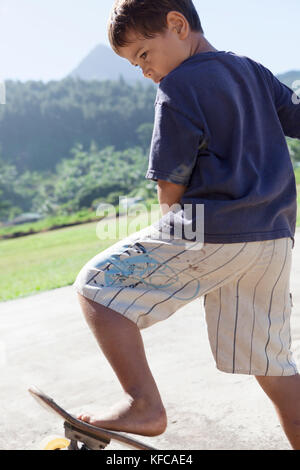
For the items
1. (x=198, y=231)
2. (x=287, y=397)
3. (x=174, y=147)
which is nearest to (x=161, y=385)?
(x=287, y=397)

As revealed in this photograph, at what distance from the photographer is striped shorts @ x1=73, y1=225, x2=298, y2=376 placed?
4.53ft

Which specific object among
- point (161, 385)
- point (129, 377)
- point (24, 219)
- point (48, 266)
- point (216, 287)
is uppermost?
point (216, 287)

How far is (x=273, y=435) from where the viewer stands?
1.85 metres

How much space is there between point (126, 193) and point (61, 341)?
41.2m

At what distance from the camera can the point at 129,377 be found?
4.42 feet

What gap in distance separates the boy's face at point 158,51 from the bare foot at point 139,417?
0.79 meters

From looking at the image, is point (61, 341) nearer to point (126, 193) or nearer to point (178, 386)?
point (178, 386)

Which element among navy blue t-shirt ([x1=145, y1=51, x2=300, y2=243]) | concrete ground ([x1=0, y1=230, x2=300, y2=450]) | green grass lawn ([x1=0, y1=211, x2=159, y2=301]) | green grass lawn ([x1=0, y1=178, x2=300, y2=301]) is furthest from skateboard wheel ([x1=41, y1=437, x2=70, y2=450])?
green grass lawn ([x1=0, y1=211, x2=159, y2=301])

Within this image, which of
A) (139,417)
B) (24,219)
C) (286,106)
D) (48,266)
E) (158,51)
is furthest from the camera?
(24,219)

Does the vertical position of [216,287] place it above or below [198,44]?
below

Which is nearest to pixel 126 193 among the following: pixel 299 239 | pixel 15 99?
pixel 299 239

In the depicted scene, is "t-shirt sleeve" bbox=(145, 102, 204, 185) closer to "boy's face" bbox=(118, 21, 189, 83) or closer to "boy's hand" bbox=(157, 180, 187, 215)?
"boy's hand" bbox=(157, 180, 187, 215)

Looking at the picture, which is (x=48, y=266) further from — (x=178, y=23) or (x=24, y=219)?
(x=24, y=219)

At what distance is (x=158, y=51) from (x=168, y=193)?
13.7 inches
